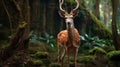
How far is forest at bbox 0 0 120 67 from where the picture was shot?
10383 millimetres

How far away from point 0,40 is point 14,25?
2179 millimetres

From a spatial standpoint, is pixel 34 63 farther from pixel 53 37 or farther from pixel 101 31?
pixel 101 31

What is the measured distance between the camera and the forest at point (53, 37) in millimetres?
10383

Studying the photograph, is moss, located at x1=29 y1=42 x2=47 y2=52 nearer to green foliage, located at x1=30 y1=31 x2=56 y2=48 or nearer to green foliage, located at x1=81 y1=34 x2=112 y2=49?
green foliage, located at x1=30 y1=31 x2=56 y2=48

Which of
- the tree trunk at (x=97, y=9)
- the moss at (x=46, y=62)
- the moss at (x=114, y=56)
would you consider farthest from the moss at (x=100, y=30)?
the moss at (x=46, y=62)

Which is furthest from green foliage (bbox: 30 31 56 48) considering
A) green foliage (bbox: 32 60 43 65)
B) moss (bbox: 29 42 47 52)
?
green foliage (bbox: 32 60 43 65)

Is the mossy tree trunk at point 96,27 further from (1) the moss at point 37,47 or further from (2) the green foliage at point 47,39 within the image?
(1) the moss at point 37,47

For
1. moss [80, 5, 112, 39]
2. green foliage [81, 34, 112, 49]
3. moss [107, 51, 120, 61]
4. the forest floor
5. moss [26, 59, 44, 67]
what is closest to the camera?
the forest floor

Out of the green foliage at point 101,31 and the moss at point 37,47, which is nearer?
the moss at point 37,47

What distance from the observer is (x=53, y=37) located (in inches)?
712

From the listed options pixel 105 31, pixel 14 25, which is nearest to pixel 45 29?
pixel 105 31

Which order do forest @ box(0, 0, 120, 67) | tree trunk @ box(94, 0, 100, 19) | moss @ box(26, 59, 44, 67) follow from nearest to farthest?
1. forest @ box(0, 0, 120, 67)
2. moss @ box(26, 59, 44, 67)
3. tree trunk @ box(94, 0, 100, 19)

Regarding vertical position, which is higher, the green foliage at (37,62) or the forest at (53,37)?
the forest at (53,37)

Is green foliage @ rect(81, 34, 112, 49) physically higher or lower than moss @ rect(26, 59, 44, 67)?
higher
